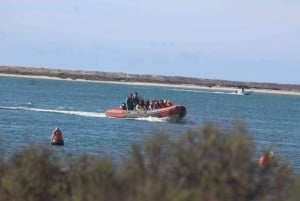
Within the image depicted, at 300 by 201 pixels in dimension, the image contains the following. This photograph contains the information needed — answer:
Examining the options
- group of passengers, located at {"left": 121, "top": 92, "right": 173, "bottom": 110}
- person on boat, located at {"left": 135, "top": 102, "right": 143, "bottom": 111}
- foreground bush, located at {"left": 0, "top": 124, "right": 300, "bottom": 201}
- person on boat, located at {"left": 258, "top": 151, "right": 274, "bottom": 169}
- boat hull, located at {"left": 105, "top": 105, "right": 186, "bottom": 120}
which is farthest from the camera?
group of passengers, located at {"left": 121, "top": 92, "right": 173, "bottom": 110}

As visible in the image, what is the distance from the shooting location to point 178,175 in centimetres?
1212

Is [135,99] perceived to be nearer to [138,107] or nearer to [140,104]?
[140,104]

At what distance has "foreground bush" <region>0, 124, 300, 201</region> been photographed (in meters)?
11.8

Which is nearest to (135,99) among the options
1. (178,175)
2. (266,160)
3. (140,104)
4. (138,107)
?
(140,104)

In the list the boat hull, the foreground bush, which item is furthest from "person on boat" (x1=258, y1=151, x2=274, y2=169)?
the boat hull

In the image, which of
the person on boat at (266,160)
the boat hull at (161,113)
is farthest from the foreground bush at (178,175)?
the boat hull at (161,113)

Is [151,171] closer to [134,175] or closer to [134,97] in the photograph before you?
[134,175]

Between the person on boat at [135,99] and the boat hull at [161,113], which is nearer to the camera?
the boat hull at [161,113]

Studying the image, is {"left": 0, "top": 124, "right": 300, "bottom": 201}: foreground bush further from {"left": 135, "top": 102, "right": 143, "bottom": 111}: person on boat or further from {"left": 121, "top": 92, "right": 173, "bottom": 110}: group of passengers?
{"left": 121, "top": 92, "right": 173, "bottom": 110}: group of passengers

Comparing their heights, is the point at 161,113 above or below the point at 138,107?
below

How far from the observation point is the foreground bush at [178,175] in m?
11.8

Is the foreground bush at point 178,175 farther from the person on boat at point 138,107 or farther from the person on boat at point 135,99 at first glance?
the person on boat at point 135,99

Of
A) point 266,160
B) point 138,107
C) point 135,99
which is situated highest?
point 266,160

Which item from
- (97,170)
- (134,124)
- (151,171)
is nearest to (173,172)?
(151,171)
